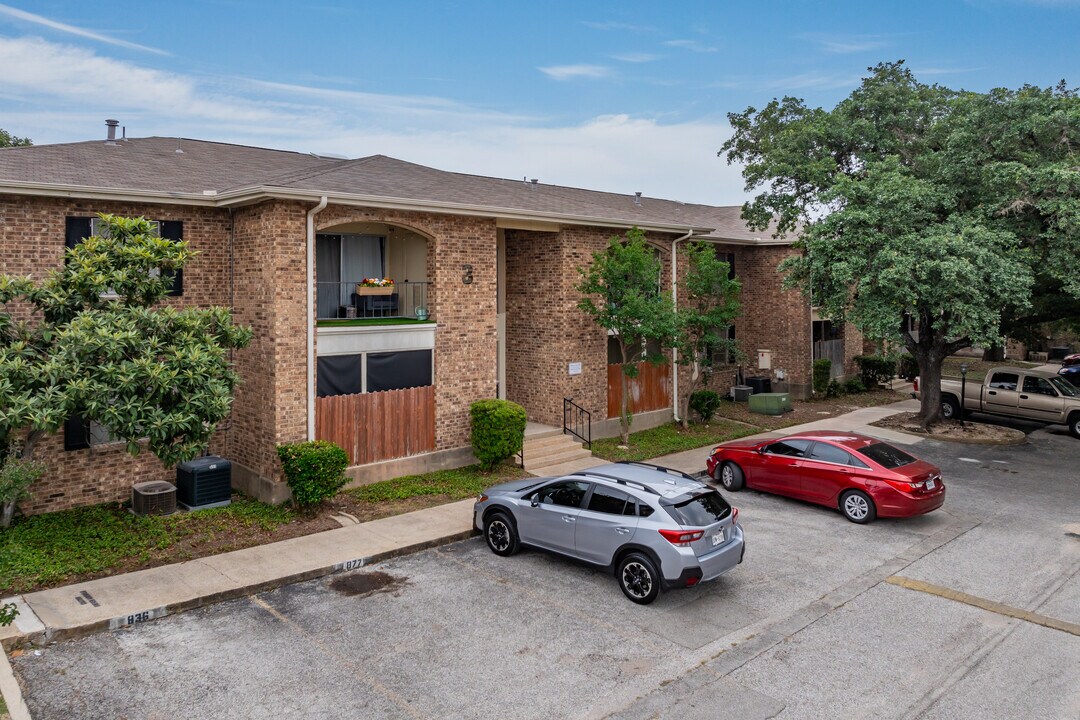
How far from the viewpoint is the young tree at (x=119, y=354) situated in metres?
9.30

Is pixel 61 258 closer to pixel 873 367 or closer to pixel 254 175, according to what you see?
pixel 254 175

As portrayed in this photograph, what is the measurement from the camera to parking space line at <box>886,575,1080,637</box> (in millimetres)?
8766

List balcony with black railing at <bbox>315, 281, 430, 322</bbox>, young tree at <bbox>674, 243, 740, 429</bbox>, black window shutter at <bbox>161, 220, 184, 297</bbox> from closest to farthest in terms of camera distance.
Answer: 1. black window shutter at <bbox>161, 220, 184, 297</bbox>
2. balcony with black railing at <bbox>315, 281, 430, 322</bbox>
3. young tree at <bbox>674, 243, 740, 429</bbox>

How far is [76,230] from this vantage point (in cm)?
1269

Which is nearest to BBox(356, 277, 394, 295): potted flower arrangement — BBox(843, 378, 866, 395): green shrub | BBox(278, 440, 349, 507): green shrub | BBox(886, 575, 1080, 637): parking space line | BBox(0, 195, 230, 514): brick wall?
BBox(0, 195, 230, 514): brick wall

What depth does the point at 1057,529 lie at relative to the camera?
495 inches

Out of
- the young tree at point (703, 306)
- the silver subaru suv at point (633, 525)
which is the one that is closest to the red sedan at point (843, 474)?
the silver subaru suv at point (633, 525)

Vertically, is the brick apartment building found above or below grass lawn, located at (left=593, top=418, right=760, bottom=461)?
above

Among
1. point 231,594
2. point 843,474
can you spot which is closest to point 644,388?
point 843,474

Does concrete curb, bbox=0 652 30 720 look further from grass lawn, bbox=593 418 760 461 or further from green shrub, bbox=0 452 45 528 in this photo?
grass lawn, bbox=593 418 760 461

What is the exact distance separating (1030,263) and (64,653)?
1961 centimetres

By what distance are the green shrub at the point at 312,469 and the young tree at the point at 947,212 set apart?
39.9 ft

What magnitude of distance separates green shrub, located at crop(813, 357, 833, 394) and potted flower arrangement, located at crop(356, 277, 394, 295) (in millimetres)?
16938

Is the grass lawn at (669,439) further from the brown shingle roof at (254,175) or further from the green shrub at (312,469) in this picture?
the green shrub at (312,469)
